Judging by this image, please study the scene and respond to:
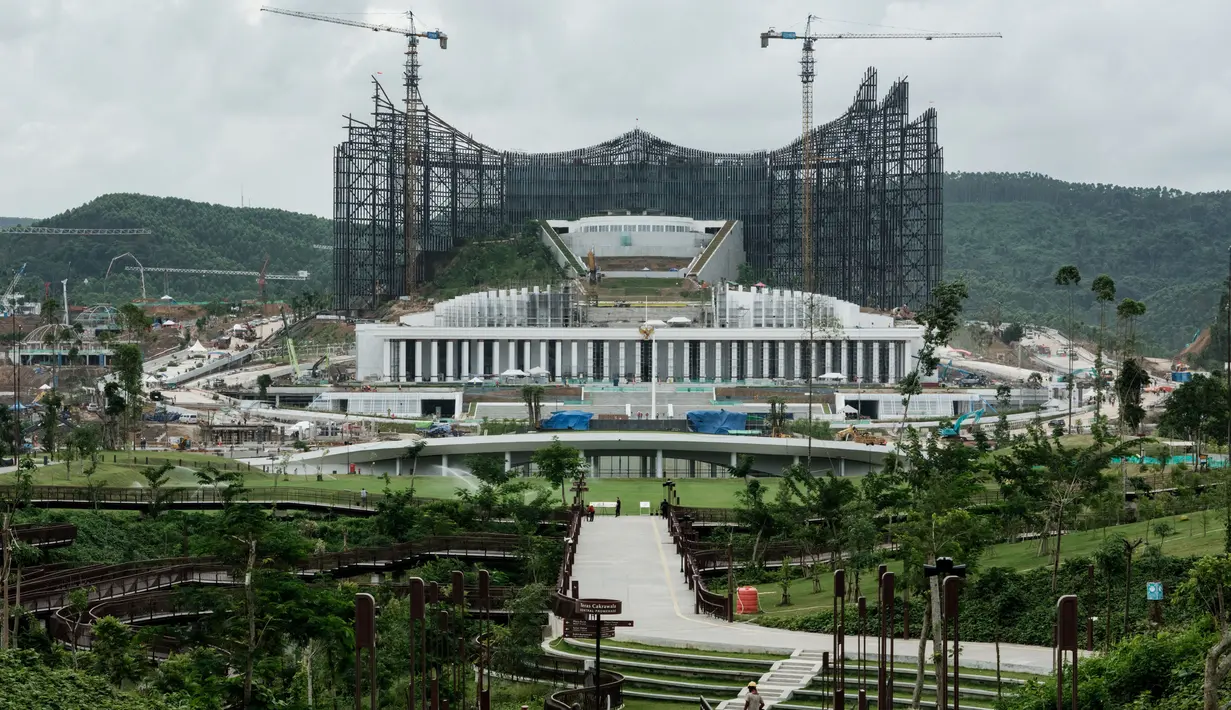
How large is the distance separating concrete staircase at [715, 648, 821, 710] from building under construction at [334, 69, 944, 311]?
130m

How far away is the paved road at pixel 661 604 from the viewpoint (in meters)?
39.5

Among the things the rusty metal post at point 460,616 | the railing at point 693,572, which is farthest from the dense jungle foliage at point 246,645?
the railing at point 693,572

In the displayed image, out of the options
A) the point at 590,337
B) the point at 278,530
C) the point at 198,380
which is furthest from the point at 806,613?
the point at 198,380

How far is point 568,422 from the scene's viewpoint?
108 metres

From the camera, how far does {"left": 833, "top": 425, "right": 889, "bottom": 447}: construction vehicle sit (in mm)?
99188

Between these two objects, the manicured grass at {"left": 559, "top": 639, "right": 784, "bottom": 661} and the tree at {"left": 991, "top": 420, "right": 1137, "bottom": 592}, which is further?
the tree at {"left": 991, "top": 420, "right": 1137, "bottom": 592}

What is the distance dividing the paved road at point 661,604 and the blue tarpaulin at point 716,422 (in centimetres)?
4226

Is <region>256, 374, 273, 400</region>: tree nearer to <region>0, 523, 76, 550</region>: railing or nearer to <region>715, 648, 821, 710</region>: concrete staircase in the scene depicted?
<region>0, 523, 76, 550</region>: railing

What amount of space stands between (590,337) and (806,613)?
3682 inches

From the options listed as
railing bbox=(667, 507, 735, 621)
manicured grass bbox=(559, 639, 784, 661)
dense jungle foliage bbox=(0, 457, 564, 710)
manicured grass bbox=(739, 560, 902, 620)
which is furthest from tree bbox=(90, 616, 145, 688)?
manicured grass bbox=(739, 560, 902, 620)

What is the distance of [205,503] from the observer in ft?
219

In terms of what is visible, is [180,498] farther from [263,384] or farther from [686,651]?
[263,384]

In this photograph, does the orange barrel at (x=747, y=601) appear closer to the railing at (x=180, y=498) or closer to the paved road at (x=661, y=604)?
the paved road at (x=661, y=604)

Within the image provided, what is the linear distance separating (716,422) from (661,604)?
204 ft
